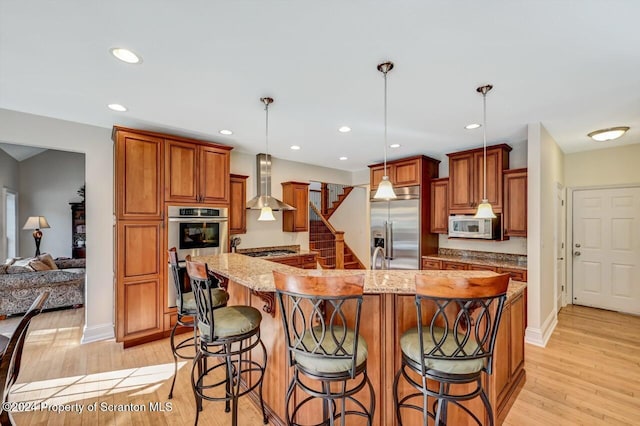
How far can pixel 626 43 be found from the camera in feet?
5.86

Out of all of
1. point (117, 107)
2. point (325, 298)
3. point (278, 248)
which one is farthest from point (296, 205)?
point (325, 298)

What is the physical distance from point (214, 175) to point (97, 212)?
1.42 m

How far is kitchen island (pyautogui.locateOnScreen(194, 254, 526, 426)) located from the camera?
1739 millimetres

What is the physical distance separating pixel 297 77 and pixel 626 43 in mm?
2161

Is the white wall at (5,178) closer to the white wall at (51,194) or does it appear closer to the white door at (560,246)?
the white wall at (51,194)

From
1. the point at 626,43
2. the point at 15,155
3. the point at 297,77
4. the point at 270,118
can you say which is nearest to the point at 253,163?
the point at 270,118

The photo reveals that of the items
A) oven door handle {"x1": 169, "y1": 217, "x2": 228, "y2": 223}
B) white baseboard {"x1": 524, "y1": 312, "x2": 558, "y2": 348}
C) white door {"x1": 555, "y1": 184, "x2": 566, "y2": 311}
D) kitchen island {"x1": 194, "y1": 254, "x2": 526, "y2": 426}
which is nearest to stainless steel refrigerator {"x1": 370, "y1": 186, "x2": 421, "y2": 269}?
white baseboard {"x1": 524, "y1": 312, "x2": 558, "y2": 348}

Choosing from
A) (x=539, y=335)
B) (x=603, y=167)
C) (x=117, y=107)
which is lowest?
(x=539, y=335)

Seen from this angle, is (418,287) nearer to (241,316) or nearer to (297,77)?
(241,316)

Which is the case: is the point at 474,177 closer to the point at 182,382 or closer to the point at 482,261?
the point at 482,261

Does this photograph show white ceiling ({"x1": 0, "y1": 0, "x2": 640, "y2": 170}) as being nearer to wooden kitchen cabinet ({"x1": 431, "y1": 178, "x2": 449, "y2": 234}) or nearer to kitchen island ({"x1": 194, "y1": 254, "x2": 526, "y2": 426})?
wooden kitchen cabinet ({"x1": 431, "y1": 178, "x2": 449, "y2": 234})

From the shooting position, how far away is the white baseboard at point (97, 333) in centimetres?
333

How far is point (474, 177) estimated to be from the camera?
422 centimetres

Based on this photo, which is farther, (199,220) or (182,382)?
(199,220)
